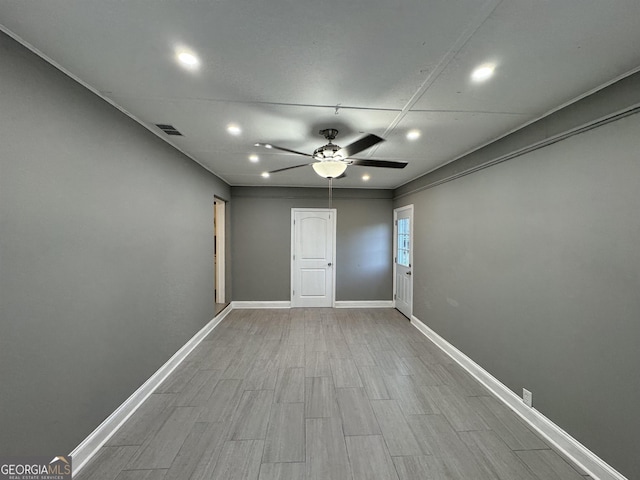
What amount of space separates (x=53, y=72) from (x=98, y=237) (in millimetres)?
994

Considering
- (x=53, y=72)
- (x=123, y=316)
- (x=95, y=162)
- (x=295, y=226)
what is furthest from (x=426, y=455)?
(x=295, y=226)

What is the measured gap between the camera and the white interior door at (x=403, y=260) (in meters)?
4.71

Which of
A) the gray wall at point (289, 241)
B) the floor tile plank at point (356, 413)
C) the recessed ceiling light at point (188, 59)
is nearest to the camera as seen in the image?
the recessed ceiling light at point (188, 59)

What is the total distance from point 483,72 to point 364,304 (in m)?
4.69

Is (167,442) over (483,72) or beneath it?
beneath

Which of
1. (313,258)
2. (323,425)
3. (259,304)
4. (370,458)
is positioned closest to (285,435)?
(323,425)

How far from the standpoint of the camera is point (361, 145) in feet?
6.73

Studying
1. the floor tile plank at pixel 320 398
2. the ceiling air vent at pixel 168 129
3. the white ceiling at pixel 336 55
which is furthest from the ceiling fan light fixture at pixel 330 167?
the floor tile plank at pixel 320 398

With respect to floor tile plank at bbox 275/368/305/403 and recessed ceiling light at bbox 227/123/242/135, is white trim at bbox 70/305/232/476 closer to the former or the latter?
floor tile plank at bbox 275/368/305/403

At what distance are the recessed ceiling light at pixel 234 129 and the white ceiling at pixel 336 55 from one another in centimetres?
7

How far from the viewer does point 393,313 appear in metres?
5.19

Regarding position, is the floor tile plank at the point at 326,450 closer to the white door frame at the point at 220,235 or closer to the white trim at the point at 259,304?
the white trim at the point at 259,304

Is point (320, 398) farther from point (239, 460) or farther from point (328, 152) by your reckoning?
point (328, 152)

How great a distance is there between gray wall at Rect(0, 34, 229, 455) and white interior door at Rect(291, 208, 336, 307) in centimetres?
302
